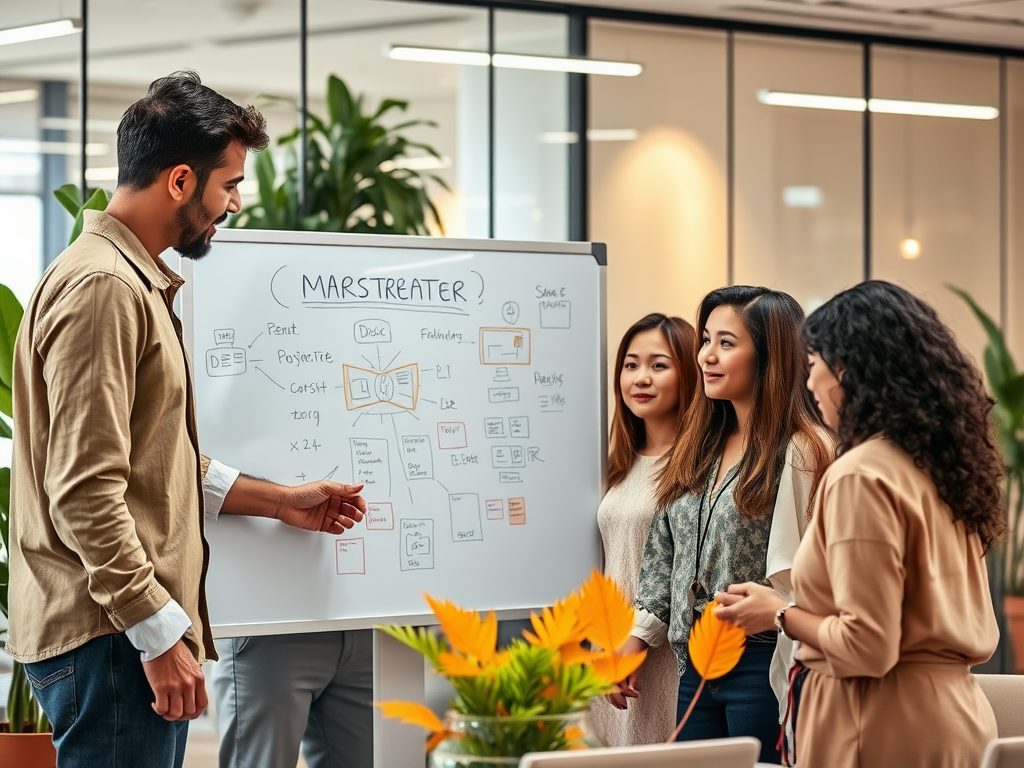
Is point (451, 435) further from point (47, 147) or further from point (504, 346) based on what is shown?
point (47, 147)

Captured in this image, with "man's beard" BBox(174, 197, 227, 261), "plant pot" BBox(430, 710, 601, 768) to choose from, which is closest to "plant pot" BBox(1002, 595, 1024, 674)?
"man's beard" BBox(174, 197, 227, 261)

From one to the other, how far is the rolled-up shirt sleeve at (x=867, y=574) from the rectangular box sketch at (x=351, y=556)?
1.32 meters

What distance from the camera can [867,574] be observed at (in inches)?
71.1

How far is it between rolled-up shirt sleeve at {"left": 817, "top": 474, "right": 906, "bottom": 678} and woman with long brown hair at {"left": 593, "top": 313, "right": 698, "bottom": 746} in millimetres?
1082

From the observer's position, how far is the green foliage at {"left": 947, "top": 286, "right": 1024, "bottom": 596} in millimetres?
5496

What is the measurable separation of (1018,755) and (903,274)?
167 inches

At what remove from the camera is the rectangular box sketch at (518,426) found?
9.96ft

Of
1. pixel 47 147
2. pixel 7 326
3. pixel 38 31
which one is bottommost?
pixel 7 326

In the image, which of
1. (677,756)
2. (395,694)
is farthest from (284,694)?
(677,756)

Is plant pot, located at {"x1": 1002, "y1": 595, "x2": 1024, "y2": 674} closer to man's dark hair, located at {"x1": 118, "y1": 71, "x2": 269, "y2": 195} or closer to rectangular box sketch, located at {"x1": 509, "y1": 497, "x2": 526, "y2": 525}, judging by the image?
rectangular box sketch, located at {"x1": 509, "y1": 497, "x2": 526, "y2": 525}

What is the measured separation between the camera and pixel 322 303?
9.36 feet

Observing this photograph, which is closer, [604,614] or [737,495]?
[604,614]

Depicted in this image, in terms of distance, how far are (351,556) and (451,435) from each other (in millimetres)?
397

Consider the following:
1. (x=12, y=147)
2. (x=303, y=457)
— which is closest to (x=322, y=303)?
(x=303, y=457)
